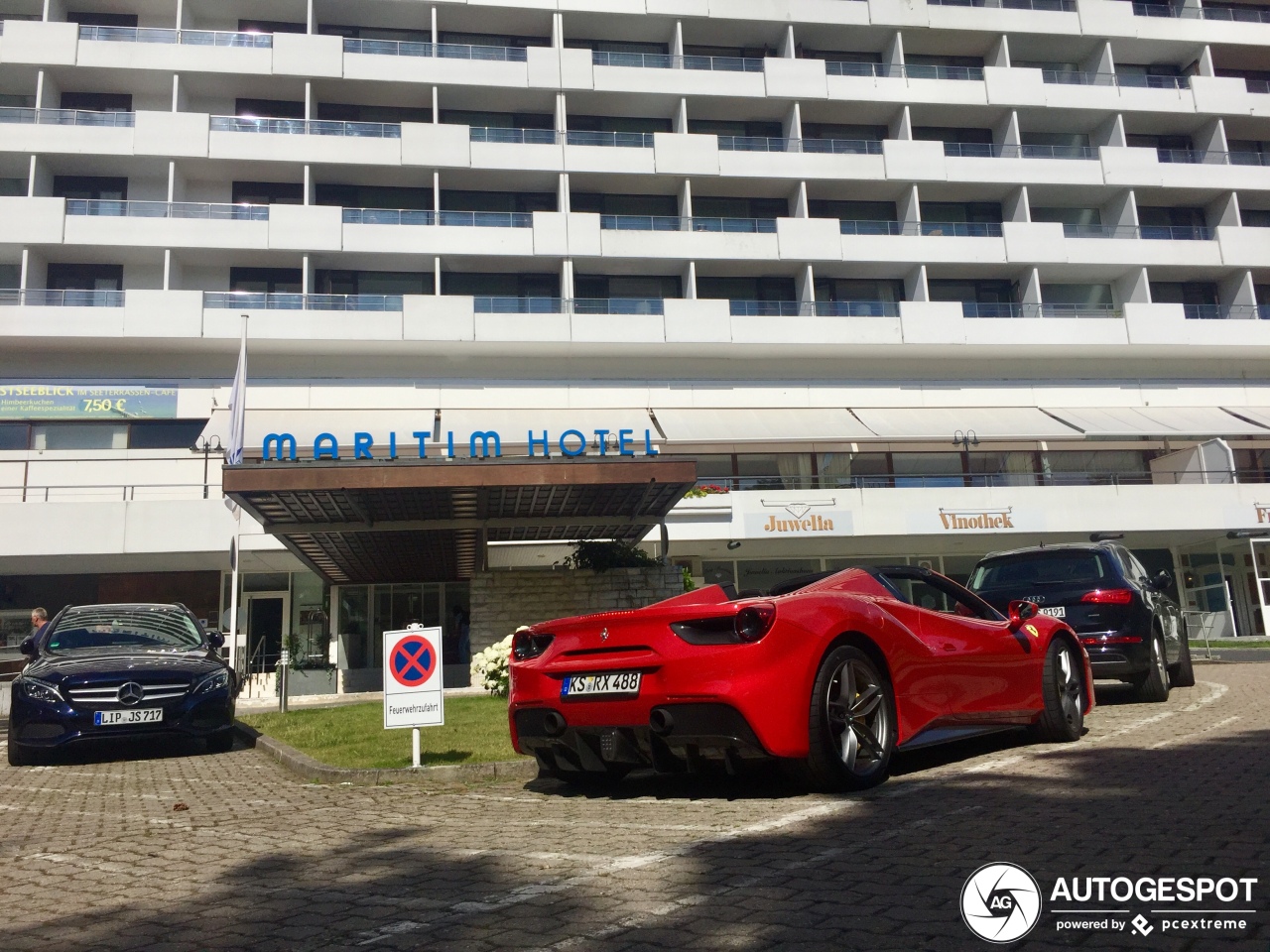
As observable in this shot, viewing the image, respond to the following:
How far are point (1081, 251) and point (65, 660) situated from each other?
113ft

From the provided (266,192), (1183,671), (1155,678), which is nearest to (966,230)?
(266,192)

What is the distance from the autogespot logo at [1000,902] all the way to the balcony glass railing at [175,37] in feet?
115

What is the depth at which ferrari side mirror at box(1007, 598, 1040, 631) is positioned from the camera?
7020 millimetres

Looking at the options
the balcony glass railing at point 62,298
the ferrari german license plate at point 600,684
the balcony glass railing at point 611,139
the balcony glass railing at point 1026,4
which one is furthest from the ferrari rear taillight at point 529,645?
the balcony glass railing at point 1026,4

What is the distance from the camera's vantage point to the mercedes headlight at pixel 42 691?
9484 mm

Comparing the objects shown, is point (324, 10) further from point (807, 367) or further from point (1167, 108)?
point (1167, 108)

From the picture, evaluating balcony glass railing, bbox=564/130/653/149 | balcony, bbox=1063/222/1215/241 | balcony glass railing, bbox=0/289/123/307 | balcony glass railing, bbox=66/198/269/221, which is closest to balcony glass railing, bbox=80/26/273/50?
balcony glass railing, bbox=66/198/269/221

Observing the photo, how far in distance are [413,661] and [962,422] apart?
92.6 ft

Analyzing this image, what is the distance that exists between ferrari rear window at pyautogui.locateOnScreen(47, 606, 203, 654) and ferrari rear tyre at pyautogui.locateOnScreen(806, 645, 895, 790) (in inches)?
323

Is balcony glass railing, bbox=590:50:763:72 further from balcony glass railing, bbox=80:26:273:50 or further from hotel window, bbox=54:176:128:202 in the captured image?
hotel window, bbox=54:176:128:202

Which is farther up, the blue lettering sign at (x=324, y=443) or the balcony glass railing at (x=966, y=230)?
the balcony glass railing at (x=966, y=230)

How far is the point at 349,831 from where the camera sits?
5324mm

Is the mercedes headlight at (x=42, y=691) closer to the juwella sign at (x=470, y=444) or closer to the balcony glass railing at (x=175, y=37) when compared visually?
the juwella sign at (x=470, y=444)

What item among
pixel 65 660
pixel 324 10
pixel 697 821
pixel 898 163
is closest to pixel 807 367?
pixel 898 163
